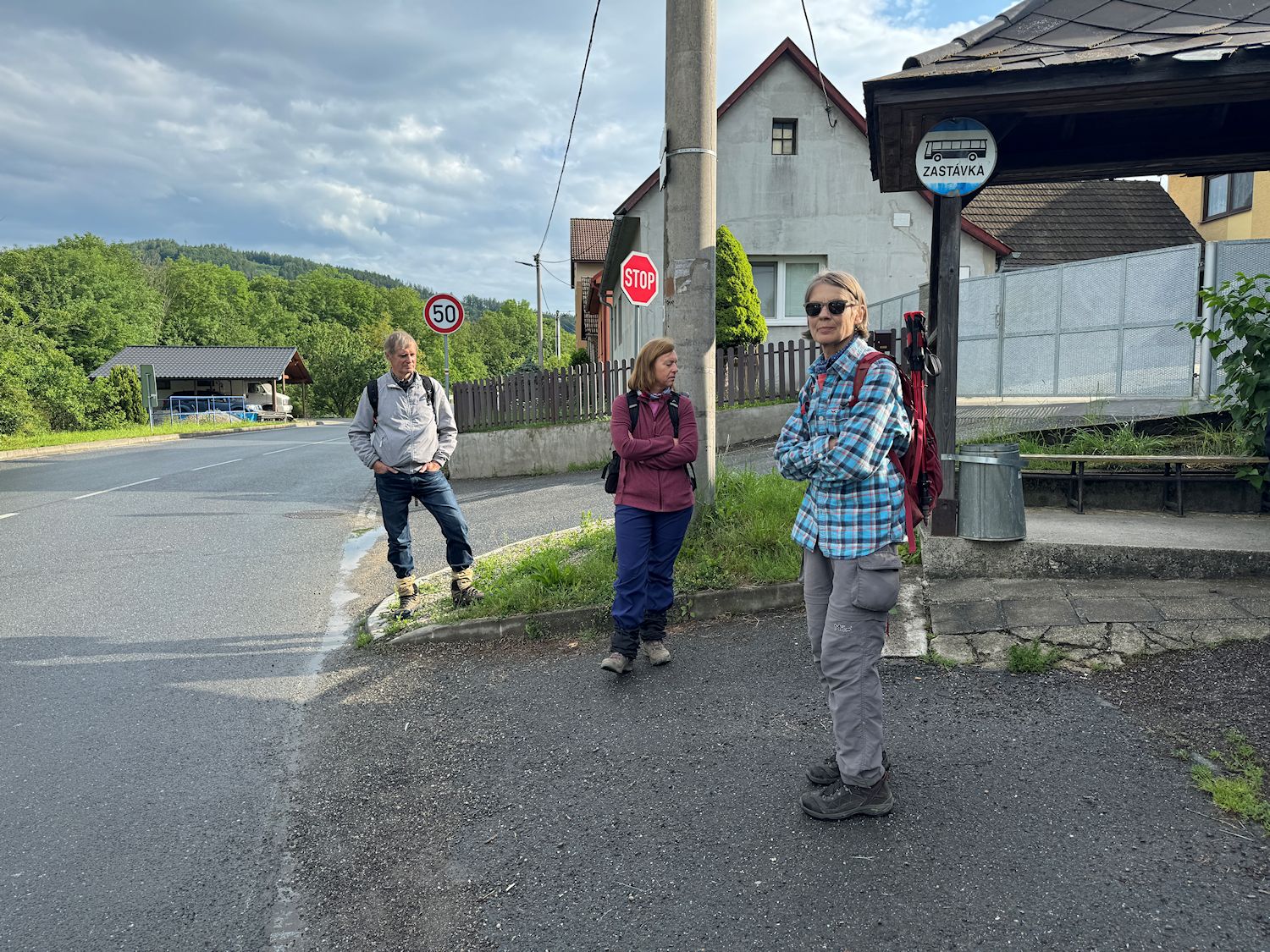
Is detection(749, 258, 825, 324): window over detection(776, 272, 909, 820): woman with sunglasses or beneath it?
over

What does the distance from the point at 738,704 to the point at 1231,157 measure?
577 centimetres

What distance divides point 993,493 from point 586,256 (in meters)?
40.2

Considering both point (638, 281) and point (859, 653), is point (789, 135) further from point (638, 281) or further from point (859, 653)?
point (859, 653)

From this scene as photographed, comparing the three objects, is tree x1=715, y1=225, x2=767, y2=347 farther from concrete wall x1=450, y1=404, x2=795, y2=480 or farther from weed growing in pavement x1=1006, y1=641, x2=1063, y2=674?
weed growing in pavement x1=1006, y1=641, x2=1063, y2=674

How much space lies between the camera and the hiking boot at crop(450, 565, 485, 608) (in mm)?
6039

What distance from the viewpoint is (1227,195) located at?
21.4 meters

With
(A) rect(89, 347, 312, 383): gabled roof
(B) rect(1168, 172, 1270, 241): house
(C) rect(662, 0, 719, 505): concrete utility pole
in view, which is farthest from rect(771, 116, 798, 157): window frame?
(A) rect(89, 347, 312, 383): gabled roof

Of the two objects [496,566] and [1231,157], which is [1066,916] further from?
[1231,157]

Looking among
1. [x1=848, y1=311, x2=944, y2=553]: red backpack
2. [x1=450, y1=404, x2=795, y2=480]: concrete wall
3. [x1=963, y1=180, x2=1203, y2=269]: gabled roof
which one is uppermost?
[x1=963, y1=180, x2=1203, y2=269]: gabled roof

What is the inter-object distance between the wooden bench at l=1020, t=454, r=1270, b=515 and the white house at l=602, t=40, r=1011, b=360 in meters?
13.0

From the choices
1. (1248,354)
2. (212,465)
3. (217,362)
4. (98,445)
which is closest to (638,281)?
(1248,354)

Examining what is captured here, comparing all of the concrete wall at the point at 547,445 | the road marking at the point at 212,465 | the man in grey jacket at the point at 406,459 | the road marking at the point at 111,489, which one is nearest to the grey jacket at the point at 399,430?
the man in grey jacket at the point at 406,459

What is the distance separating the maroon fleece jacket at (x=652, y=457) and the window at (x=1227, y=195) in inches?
822

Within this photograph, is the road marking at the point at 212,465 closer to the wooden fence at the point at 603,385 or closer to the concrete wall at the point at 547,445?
the concrete wall at the point at 547,445
